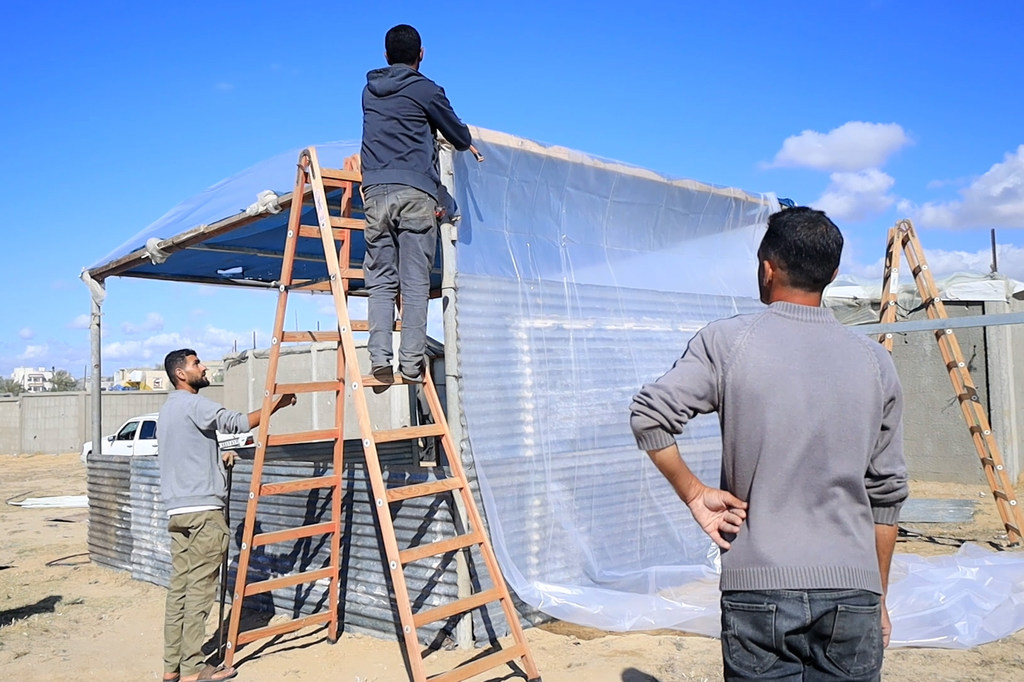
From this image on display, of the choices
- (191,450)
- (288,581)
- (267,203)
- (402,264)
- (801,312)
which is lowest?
(288,581)

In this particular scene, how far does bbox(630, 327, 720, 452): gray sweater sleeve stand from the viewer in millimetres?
2033

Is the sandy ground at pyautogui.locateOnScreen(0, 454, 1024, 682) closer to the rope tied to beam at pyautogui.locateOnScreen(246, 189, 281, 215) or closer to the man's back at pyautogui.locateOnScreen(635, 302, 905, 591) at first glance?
the man's back at pyautogui.locateOnScreen(635, 302, 905, 591)

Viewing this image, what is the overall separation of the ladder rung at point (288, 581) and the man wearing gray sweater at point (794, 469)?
3.42 meters

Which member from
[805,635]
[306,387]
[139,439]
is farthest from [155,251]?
[139,439]

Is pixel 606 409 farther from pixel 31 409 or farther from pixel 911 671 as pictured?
pixel 31 409

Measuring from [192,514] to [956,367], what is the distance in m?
5.95

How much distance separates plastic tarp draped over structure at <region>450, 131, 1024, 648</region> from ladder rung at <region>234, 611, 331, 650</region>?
1.28m

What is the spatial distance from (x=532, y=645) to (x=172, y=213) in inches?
176

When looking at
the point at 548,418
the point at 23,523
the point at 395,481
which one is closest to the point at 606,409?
the point at 548,418

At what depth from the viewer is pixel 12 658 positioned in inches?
212

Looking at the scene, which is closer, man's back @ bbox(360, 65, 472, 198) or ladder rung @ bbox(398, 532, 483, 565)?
ladder rung @ bbox(398, 532, 483, 565)

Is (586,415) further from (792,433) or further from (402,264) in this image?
(792,433)

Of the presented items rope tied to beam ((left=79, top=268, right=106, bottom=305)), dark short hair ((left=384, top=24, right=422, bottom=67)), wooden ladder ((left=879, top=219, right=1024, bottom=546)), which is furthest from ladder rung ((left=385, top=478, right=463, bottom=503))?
rope tied to beam ((left=79, top=268, right=106, bottom=305))

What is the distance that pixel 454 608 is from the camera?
159 inches
